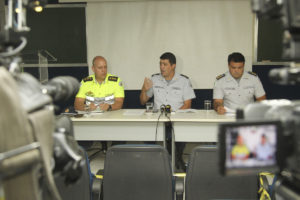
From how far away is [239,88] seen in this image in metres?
4.11

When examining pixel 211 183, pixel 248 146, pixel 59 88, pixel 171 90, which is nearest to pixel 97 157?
pixel 171 90

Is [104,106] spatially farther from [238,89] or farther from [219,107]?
[238,89]

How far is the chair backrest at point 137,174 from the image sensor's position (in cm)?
187

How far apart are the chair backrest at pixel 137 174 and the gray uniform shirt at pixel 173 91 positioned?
238 centimetres

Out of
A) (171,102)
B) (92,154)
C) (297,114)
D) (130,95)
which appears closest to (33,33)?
(130,95)

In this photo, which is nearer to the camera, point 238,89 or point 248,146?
point 248,146

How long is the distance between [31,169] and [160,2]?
4.28 m

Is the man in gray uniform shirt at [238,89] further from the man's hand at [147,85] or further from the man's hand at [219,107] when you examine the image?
the man's hand at [147,85]

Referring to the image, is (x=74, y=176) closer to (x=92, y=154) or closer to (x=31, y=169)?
(x=31, y=169)

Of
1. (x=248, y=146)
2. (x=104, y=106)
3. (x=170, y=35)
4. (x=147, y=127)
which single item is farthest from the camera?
(x=170, y=35)

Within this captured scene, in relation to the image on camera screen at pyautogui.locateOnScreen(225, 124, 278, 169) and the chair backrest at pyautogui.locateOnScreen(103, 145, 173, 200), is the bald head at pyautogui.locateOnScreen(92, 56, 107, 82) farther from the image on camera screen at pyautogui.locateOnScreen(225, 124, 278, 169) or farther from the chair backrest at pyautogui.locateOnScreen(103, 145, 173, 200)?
the image on camera screen at pyautogui.locateOnScreen(225, 124, 278, 169)

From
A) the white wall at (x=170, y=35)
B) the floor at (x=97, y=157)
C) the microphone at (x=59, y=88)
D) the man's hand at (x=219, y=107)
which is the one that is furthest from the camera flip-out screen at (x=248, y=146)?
the white wall at (x=170, y=35)

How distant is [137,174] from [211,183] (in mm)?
446

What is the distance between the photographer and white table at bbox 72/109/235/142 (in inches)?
134
